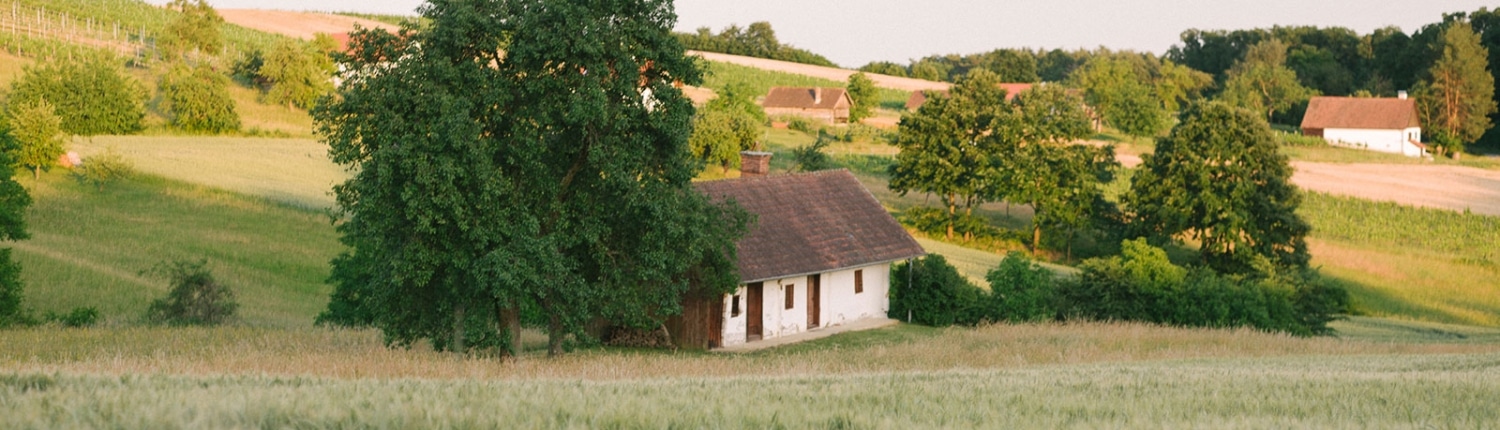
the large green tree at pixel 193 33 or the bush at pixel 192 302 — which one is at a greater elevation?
the large green tree at pixel 193 33

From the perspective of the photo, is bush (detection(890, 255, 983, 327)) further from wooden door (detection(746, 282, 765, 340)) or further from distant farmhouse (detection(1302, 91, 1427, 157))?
distant farmhouse (detection(1302, 91, 1427, 157))

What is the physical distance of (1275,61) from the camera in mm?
146875

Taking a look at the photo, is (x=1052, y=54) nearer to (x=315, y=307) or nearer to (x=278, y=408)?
(x=315, y=307)

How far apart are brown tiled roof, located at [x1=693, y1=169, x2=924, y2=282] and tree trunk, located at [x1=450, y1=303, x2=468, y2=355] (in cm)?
1036

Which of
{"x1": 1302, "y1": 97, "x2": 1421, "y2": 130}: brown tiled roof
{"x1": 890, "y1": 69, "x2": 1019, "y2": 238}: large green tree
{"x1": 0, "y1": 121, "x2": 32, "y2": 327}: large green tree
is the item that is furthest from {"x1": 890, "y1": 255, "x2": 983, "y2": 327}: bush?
{"x1": 1302, "y1": 97, "x2": 1421, "y2": 130}: brown tiled roof

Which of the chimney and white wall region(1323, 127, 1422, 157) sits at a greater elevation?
the chimney

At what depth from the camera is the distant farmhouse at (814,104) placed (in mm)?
116250

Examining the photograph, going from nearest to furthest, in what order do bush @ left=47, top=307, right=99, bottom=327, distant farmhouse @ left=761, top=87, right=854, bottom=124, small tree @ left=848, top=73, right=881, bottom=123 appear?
bush @ left=47, top=307, right=99, bottom=327 → small tree @ left=848, top=73, right=881, bottom=123 → distant farmhouse @ left=761, top=87, right=854, bottom=124

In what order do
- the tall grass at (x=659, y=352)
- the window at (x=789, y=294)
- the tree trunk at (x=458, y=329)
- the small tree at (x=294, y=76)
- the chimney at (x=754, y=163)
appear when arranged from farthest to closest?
the small tree at (x=294, y=76), the chimney at (x=754, y=163), the window at (x=789, y=294), the tree trunk at (x=458, y=329), the tall grass at (x=659, y=352)

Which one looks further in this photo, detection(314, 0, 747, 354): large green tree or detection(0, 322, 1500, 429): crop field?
detection(314, 0, 747, 354): large green tree

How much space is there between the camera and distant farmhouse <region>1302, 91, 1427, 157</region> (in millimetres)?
113938

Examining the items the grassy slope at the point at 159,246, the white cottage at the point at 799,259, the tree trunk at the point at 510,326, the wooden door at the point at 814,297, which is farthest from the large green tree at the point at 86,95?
the tree trunk at the point at 510,326

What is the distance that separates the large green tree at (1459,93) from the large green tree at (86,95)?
104615 millimetres

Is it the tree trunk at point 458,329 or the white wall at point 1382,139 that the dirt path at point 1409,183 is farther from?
the tree trunk at point 458,329
